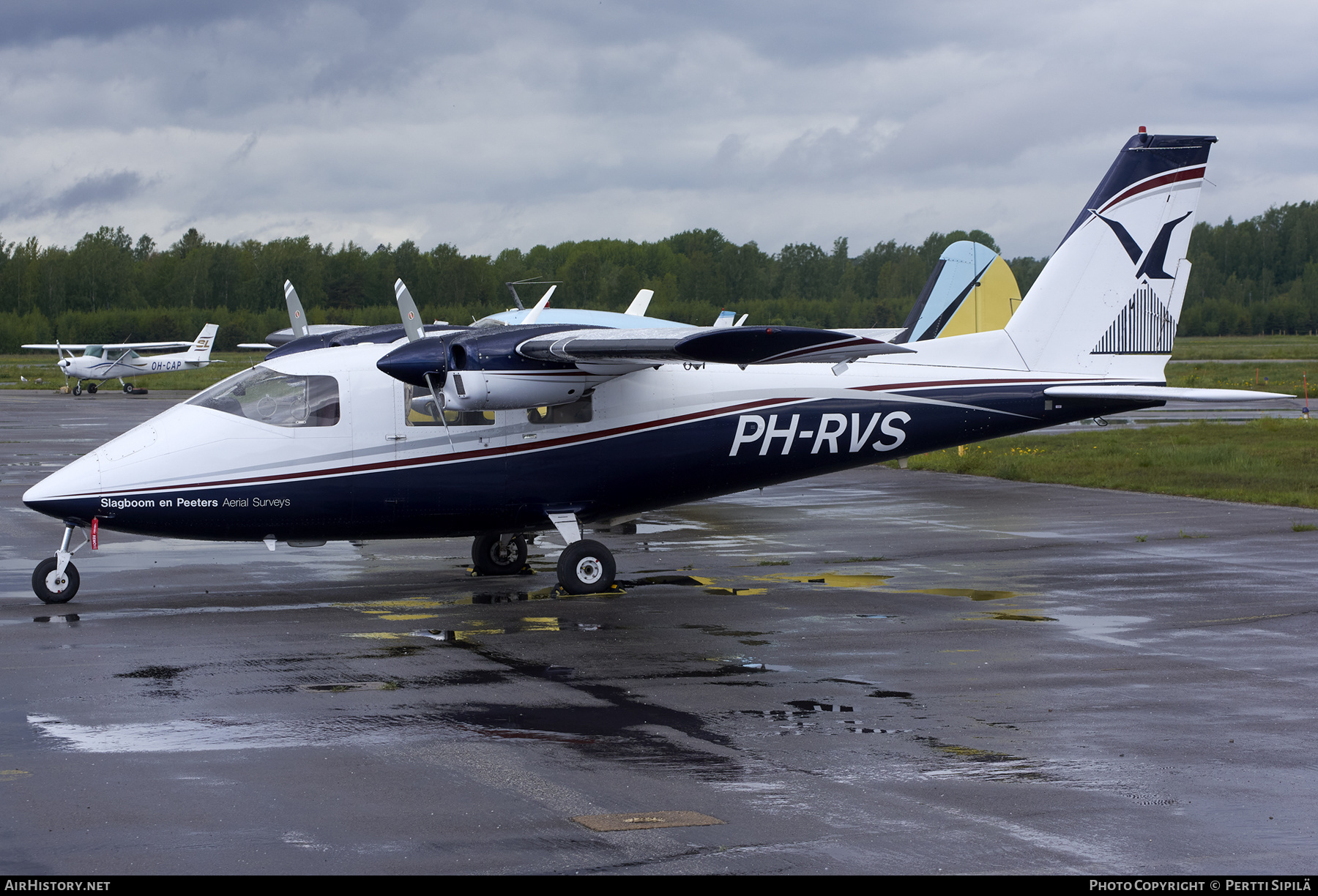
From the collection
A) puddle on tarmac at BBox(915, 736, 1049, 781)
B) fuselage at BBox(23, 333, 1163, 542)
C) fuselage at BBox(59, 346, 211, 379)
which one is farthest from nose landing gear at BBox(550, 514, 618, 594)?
fuselage at BBox(59, 346, 211, 379)

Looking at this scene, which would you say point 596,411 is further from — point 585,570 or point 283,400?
point 283,400

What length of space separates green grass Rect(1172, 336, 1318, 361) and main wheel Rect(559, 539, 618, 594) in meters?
61.7

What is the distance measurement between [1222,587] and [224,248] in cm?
13544

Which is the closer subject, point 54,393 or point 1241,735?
point 1241,735

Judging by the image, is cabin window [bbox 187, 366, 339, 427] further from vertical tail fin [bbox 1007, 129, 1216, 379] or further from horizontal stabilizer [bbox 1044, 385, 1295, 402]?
horizontal stabilizer [bbox 1044, 385, 1295, 402]

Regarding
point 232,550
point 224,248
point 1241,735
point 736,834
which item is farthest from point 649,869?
Answer: point 224,248

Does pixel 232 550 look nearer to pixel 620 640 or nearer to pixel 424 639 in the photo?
pixel 424 639

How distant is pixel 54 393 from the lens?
225 feet

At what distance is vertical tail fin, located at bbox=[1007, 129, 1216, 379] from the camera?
15781 mm

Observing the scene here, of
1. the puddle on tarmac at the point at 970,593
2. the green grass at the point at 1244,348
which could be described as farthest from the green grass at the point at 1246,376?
the puddle on tarmac at the point at 970,593

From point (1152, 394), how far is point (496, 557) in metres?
8.08

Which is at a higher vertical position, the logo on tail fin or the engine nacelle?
the logo on tail fin

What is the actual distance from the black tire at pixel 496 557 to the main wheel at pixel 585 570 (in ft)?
5.93

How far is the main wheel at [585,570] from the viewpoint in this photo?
14.0m
